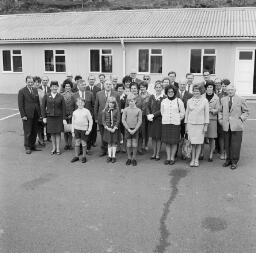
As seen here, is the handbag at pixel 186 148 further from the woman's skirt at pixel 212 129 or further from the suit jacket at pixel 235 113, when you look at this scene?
the suit jacket at pixel 235 113

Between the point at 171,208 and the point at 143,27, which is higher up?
the point at 143,27

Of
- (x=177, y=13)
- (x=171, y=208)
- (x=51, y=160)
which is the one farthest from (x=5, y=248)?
(x=177, y=13)

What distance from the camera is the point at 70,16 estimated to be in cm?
2436

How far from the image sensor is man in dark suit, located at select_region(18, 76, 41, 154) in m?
8.41

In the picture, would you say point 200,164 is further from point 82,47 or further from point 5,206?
point 82,47

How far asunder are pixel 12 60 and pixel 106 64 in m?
6.30

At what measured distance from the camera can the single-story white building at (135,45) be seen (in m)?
18.4

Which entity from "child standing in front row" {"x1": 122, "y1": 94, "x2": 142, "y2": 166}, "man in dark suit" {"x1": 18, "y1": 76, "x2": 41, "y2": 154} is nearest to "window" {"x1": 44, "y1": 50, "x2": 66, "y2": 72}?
"man in dark suit" {"x1": 18, "y1": 76, "x2": 41, "y2": 154}

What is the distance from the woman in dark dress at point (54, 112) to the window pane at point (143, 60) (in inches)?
478

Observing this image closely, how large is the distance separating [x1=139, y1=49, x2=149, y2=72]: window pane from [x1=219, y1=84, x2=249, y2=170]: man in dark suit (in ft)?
42.1

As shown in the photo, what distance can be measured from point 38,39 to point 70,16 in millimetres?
4224

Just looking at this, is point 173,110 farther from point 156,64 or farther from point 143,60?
point 143,60

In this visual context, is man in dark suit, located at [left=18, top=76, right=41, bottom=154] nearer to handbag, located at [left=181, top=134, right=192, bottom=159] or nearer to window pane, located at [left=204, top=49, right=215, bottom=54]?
handbag, located at [left=181, top=134, right=192, bottom=159]

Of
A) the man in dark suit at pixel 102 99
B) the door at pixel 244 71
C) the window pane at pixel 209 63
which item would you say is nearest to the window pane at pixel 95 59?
the window pane at pixel 209 63
